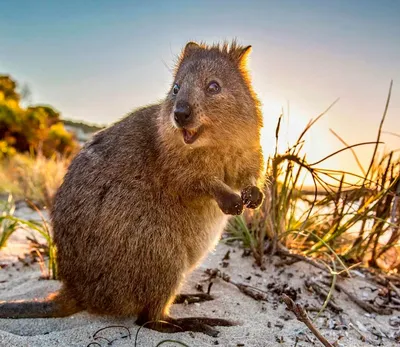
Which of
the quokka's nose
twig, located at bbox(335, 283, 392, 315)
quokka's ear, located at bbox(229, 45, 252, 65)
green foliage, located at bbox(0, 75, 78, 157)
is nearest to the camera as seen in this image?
the quokka's nose

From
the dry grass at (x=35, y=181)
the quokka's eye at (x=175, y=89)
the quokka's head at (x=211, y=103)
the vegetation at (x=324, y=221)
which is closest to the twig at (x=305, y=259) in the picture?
the vegetation at (x=324, y=221)

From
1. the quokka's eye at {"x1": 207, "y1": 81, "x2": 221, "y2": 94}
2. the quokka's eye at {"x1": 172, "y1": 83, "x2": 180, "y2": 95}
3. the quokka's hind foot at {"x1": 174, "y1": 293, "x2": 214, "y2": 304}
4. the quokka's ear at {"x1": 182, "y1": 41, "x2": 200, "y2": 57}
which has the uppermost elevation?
the quokka's ear at {"x1": 182, "y1": 41, "x2": 200, "y2": 57}

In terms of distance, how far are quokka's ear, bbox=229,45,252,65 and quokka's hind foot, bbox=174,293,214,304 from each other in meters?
1.92

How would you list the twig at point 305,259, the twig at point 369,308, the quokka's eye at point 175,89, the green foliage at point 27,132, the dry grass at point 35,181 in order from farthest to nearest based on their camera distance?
1. the green foliage at point 27,132
2. the dry grass at point 35,181
3. the twig at point 305,259
4. the twig at point 369,308
5. the quokka's eye at point 175,89

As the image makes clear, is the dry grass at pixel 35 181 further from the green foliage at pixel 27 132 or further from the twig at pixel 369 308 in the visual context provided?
the twig at pixel 369 308

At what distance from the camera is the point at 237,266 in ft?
14.4

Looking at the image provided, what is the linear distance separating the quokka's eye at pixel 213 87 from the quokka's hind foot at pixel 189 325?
161cm

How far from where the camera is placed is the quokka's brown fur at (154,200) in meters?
3.06

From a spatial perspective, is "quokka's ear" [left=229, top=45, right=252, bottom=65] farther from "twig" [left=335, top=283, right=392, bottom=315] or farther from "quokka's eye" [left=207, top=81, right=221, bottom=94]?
"twig" [left=335, top=283, right=392, bottom=315]

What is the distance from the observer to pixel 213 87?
323 cm

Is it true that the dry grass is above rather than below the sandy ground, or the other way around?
above

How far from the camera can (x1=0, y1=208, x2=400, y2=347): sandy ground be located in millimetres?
2959

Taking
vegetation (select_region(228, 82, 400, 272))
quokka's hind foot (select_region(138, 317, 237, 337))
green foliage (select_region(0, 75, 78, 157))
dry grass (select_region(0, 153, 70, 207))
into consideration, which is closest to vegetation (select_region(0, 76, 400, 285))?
vegetation (select_region(228, 82, 400, 272))

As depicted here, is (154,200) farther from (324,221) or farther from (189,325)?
(324,221)
